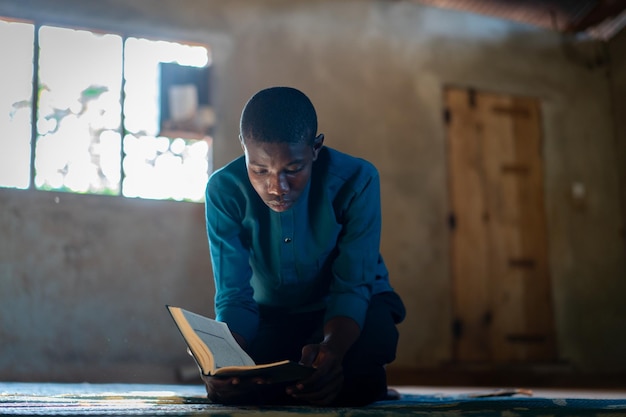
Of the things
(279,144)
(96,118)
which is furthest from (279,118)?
(96,118)

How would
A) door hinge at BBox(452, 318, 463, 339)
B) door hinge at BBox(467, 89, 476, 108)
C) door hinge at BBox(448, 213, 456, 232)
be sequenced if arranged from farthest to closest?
door hinge at BBox(467, 89, 476, 108)
door hinge at BBox(448, 213, 456, 232)
door hinge at BBox(452, 318, 463, 339)

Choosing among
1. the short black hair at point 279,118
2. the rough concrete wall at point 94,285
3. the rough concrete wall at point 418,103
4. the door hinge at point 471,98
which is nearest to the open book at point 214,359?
the short black hair at point 279,118

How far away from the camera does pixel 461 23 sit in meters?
6.14

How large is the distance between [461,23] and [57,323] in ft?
12.9

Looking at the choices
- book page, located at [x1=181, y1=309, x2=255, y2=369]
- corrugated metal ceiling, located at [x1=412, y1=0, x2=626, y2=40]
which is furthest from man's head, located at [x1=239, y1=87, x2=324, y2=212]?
corrugated metal ceiling, located at [x1=412, y1=0, x2=626, y2=40]

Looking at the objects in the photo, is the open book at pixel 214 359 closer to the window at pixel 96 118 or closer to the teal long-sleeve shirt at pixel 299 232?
the teal long-sleeve shirt at pixel 299 232

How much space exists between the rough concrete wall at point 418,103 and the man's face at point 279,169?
352cm

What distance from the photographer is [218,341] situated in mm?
1407

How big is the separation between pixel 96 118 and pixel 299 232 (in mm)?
3424

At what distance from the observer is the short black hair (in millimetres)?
1487

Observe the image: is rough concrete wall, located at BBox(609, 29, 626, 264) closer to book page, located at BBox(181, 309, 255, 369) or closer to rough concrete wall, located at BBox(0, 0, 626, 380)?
rough concrete wall, located at BBox(0, 0, 626, 380)

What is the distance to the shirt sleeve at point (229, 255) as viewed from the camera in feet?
5.65

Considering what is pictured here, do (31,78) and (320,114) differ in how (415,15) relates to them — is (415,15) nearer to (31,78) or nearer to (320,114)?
(320,114)

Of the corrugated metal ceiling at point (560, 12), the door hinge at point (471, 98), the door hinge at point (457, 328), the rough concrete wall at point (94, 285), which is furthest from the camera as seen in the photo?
the corrugated metal ceiling at point (560, 12)
